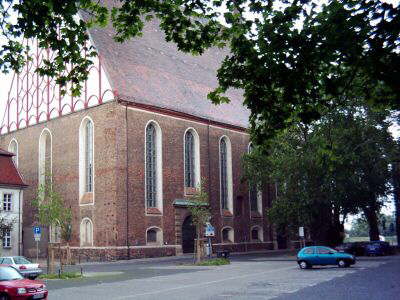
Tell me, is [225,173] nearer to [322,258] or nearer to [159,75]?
[159,75]

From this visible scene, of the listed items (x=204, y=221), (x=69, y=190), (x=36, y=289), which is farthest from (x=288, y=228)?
(x=36, y=289)

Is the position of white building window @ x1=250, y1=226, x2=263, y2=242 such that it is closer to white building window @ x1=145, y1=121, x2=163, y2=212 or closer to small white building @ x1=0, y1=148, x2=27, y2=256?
white building window @ x1=145, y1=121, x2=163, y2=212

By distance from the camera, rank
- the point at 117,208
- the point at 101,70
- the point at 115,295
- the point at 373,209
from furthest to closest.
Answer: the point at 373,209 → the point at 101,70 → the point at 117,208 → the point at 115,295

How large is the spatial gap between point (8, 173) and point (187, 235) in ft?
47.6

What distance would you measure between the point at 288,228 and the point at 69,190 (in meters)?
16.9

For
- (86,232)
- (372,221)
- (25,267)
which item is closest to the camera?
(25,267)

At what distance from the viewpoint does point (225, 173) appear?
46.9m

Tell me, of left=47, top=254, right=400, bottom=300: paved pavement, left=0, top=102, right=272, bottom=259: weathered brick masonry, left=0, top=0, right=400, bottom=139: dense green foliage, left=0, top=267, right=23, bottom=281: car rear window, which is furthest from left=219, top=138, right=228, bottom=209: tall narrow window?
left=0, top=0, right=400, bottom=139: dense green foliage

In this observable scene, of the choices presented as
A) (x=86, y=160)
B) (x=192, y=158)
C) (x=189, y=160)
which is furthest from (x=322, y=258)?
(x=86, y=160)

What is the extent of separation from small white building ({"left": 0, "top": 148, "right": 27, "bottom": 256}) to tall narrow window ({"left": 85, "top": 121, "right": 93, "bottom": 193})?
495 centimetres

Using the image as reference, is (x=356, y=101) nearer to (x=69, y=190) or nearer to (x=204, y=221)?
(x=204, y=221)

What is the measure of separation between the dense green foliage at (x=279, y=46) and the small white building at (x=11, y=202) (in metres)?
29.2

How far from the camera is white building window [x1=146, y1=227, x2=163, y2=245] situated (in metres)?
37.8

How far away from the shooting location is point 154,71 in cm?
4362
